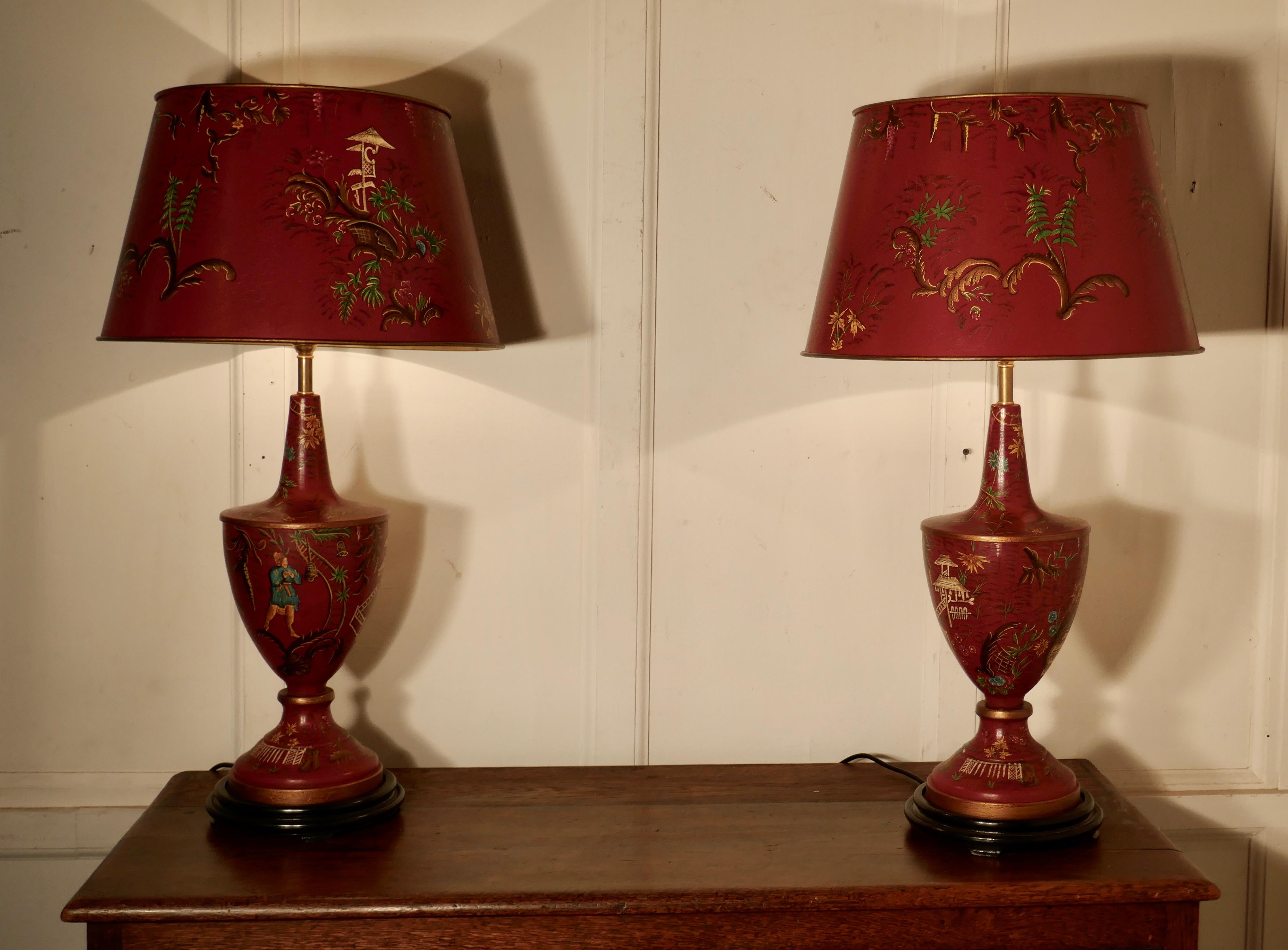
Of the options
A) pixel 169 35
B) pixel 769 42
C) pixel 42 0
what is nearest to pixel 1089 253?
pixel 769 42

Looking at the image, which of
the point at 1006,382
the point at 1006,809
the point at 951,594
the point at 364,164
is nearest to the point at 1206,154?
the point at 1006,382

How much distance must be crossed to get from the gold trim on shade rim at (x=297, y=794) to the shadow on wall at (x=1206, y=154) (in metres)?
1.20

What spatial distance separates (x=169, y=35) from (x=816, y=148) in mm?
890

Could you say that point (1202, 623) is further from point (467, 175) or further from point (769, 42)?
point (467, 175)

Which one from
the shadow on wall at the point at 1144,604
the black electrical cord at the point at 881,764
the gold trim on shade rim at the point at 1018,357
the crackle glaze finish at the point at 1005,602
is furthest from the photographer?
the shadow on wall at the point at 1144,604

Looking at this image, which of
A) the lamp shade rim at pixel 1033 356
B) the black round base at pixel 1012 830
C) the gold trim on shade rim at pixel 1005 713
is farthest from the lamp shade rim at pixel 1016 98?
the black round base at pixel 1012 830

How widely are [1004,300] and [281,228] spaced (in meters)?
0.73

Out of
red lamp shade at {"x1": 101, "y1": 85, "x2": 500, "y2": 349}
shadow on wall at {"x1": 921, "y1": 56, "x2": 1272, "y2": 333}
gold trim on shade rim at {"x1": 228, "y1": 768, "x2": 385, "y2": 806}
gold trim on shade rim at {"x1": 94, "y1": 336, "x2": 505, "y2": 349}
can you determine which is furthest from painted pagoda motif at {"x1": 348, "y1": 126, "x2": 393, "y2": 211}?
shadow on wall at {"x1": 921, "y1": 56, "x2": 1272, "y2": 333}

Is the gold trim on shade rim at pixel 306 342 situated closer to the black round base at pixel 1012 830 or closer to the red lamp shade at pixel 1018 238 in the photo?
the red lamp shade at pixel 1018 238

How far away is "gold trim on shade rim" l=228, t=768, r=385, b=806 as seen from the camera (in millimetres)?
1241

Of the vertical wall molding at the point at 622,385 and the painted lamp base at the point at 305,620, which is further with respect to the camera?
the vertical wall molding at the point at 622,385

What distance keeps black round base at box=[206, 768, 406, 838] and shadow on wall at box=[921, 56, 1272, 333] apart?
121cm

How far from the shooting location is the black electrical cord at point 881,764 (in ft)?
Answer: 4.74

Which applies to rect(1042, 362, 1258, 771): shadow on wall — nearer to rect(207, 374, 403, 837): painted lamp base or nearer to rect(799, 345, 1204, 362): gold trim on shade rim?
rect(799, 345, 1204, 362): gold trim on shade rim
